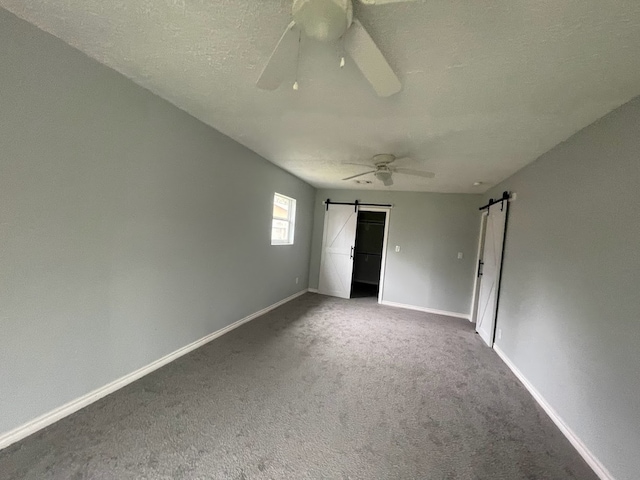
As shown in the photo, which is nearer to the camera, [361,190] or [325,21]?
[325,21]

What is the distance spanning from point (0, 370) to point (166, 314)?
1028 mm

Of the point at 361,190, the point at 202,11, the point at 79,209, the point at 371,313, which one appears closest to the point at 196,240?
the point at 79,209

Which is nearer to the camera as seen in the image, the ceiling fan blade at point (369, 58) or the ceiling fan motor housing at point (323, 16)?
the ceiling fan motor housing at point (323, 16)

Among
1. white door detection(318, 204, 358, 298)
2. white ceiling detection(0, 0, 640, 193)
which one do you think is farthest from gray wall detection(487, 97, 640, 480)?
white door detection(318, 204, 358, 298)

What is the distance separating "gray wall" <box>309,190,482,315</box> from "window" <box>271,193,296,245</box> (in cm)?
141

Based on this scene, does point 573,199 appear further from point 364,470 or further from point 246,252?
point 246,252

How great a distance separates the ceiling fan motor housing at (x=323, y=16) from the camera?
93 centimetres

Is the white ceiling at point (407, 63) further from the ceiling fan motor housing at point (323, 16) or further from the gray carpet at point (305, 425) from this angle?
the gray carpet at point (305, 425)

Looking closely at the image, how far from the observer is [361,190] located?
5.45 m

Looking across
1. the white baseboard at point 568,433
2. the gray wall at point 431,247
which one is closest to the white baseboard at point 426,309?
the gray wall at point 431,247

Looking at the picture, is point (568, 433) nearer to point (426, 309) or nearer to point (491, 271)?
point (491, 271)

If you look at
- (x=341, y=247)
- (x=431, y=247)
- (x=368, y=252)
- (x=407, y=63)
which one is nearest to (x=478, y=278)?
(x=431, y=247)

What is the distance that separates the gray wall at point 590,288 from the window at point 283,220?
3.42 metres

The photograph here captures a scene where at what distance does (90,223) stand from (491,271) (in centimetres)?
469
